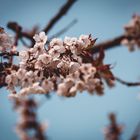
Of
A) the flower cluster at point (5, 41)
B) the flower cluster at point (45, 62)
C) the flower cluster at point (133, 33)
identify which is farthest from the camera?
the flower cluster at point (133, 33)

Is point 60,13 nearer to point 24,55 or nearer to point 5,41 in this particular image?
point 5,41

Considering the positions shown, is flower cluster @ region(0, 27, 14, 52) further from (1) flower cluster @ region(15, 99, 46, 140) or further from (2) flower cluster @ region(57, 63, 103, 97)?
(1) flower cluster @ region(15, 99, 46, 140)

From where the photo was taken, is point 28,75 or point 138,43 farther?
point 138,43

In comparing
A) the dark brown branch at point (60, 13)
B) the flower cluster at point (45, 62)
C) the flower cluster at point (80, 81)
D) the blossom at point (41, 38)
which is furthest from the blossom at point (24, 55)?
the dark brown branch at point (60, 13)

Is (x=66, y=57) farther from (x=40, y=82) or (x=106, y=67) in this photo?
Answer: (x=106, y=67)

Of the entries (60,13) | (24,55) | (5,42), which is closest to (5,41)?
(5,42)

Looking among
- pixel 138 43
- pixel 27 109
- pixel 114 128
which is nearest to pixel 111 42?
pixel 138 43

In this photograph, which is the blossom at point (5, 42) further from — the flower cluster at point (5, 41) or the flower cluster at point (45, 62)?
the flower cluster at point (45, 62)

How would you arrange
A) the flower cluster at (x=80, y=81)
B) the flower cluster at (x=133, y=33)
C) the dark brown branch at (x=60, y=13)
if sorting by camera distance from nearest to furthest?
the flower cluster at (x=80, y=81), the dark brown branch at (x=60, y=13), the flower cluster at (x=133, y=33)
